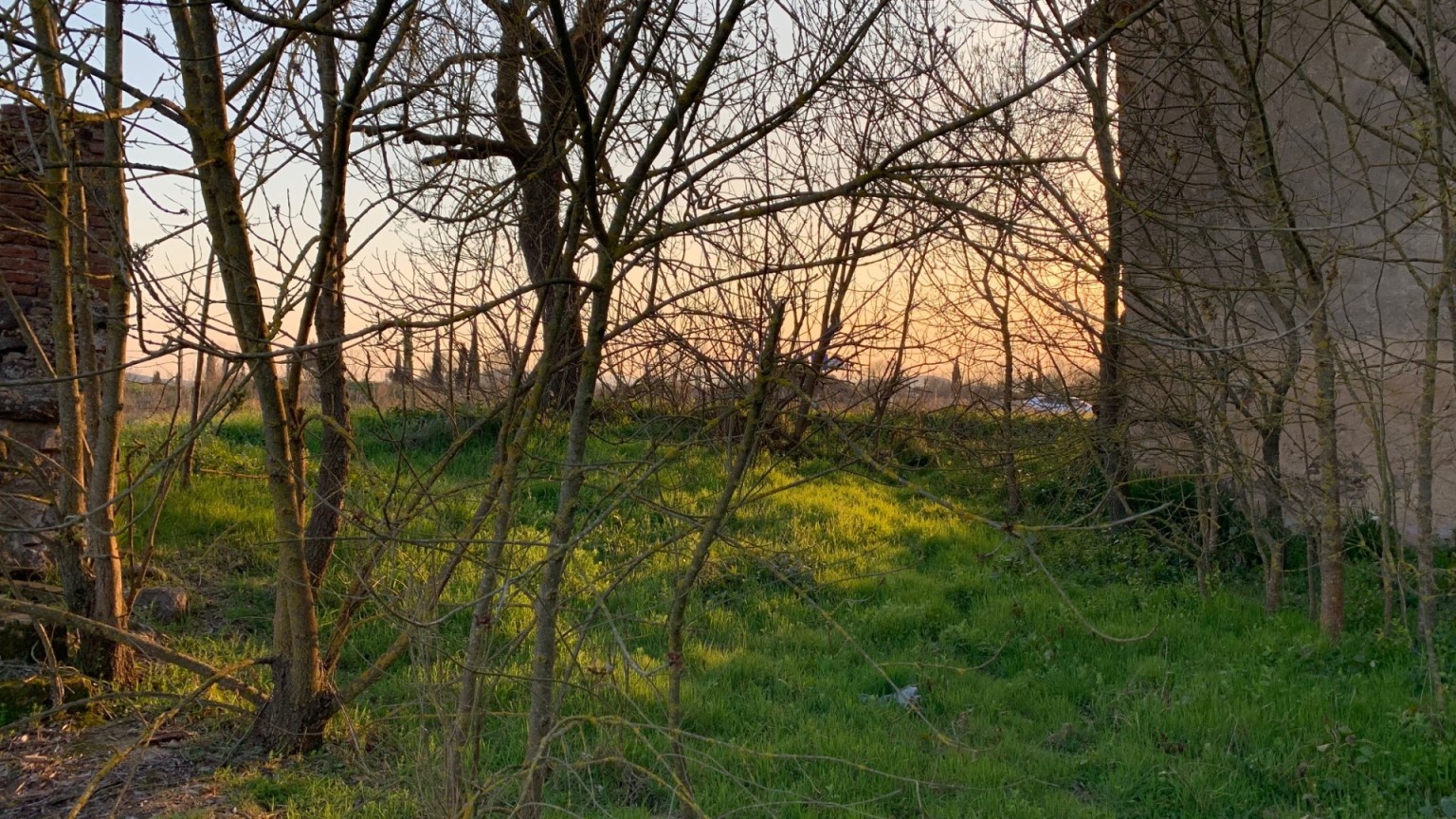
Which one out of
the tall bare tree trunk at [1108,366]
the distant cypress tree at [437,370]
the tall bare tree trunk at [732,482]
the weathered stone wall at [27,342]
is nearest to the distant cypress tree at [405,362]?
the distant cypress tree at [437,370]

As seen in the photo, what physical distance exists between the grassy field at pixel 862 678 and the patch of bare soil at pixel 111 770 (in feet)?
0.55

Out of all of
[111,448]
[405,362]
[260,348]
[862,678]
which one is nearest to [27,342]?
[111,448]

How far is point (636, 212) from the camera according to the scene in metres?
2.93

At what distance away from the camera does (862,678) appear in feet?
19.0

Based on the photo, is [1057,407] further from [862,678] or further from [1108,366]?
[862,678]

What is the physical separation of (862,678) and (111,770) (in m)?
3.69

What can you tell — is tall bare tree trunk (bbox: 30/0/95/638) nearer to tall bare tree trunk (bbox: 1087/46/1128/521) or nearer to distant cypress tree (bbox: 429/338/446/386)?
distant cypress tree (bbox: 429/338/446/386)

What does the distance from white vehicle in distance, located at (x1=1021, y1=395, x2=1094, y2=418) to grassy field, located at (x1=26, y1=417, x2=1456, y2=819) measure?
25 centimetres

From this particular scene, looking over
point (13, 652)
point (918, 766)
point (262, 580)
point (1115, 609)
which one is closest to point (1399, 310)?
point (1115, 609)

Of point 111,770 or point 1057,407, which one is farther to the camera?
point 1057,407

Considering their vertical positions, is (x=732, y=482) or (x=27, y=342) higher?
(x=27, y=342)

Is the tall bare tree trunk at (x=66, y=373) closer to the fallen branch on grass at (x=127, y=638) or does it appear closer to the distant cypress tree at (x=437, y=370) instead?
the fallen branch on grass at (x=127, y=638)

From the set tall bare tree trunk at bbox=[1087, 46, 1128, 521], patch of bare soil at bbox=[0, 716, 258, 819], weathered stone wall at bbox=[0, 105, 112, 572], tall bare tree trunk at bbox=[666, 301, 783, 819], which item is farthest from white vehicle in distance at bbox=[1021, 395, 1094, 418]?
weathered stone wall at bbox=[0, 105, 112, 572]

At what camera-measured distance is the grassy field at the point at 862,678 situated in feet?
11.6
